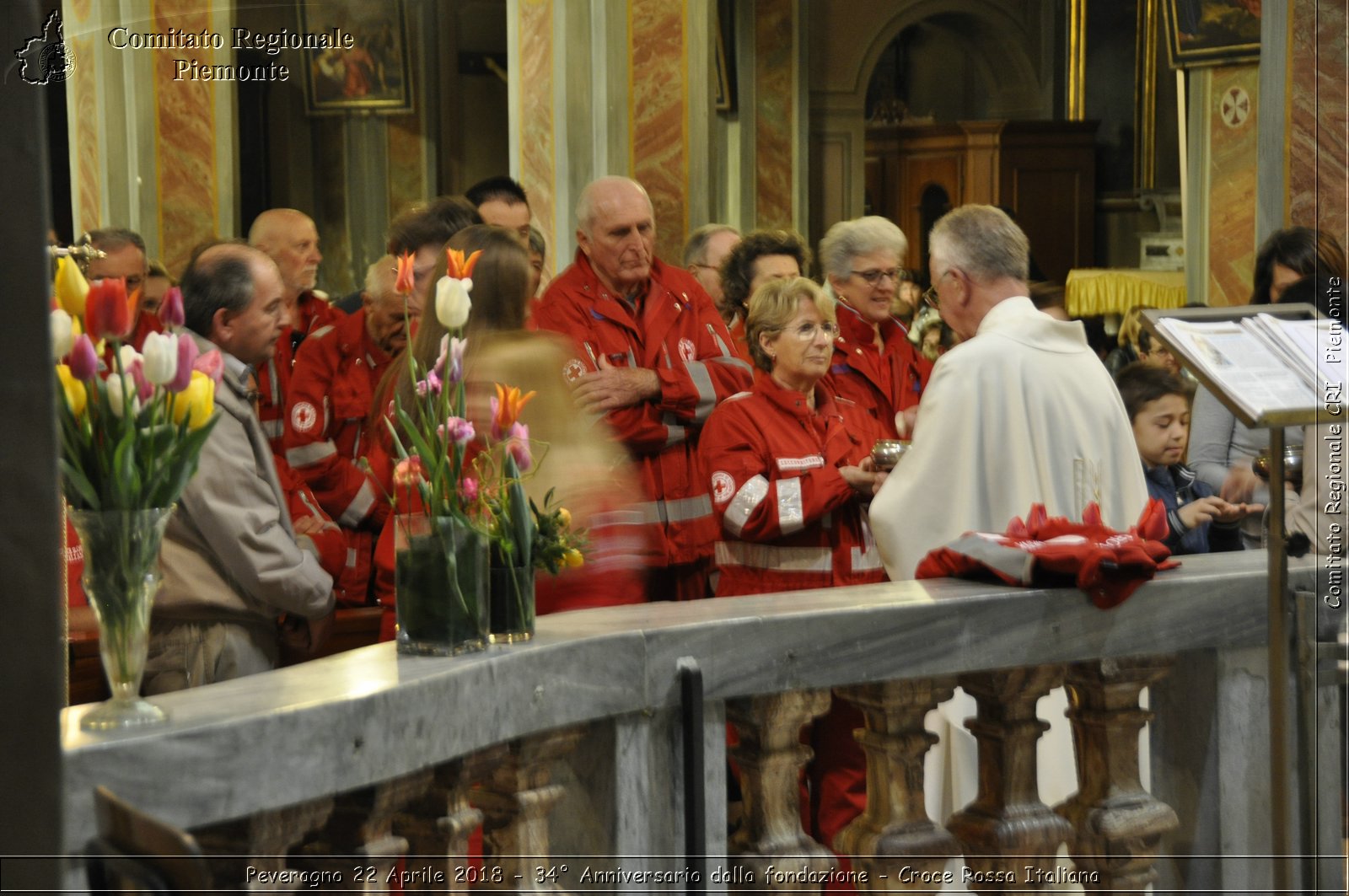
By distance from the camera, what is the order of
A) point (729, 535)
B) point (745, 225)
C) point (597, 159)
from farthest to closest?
1. point (745, 225)
2. point (597, 159)
3. point (729, 535)

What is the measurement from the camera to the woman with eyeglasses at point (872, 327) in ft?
17.8

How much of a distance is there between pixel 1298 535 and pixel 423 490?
61.9 inches

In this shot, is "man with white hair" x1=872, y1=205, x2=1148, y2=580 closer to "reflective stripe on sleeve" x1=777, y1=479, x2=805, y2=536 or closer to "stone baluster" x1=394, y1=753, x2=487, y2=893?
"reflective stripe on sleeve" x1=777, y1=479, x2=805, y2=536

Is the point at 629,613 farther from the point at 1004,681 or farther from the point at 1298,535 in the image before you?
the point at 1298,535

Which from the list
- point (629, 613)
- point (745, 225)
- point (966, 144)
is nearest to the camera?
point (629, 613)

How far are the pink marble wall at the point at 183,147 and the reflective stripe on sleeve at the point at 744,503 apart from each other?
7.27 meters

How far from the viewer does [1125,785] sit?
2.93 m

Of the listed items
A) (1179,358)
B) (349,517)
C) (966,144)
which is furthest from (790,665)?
(966,144)

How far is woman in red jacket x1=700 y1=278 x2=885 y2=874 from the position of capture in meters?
4.55

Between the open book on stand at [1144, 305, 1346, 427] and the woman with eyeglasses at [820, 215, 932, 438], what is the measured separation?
2236mm

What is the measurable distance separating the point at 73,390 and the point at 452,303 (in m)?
0.67

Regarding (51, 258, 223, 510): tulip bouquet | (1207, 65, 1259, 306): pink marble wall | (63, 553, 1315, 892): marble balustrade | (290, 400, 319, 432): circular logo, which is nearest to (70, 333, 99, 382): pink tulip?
(51, 258, 223, 510): tulip bouquet

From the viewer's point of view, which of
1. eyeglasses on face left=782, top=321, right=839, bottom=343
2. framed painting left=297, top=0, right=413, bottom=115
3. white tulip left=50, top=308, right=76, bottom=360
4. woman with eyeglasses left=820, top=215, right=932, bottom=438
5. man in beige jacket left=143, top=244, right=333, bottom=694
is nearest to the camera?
white tulip left=50, top=308, right=76, bottom=360

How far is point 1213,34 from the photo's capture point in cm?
1065
